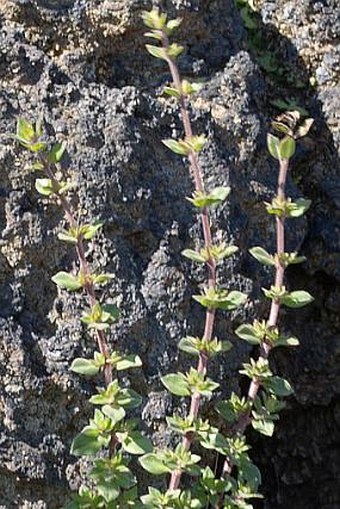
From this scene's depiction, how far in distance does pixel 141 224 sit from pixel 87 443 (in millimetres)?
526

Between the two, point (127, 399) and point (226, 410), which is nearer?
point (127, 399)

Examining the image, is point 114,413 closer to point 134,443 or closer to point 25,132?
point 134,443

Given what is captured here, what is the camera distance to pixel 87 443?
1933 millimetres

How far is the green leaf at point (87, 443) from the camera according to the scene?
1921mm

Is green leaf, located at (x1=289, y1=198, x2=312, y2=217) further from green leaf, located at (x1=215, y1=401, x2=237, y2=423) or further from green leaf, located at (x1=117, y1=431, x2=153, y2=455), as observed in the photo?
green leaf, located at (x1=117, y1=431, x2=153, y2=455)

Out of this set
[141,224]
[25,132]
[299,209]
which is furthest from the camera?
[141,224]

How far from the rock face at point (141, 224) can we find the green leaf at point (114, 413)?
0.27 metres

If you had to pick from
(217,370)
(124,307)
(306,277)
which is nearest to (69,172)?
(124,307)

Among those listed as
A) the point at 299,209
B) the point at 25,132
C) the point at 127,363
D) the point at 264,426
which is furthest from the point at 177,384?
the point at 25,132

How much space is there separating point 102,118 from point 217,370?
0.59 meters

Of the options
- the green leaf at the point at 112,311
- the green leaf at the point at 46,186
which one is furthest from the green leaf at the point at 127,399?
the green leaf at the point at 46,186

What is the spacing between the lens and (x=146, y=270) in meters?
2.25

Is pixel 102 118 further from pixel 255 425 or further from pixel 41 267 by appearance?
pixel 255 425

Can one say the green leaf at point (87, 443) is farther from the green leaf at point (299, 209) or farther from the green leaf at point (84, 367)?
the green leaf at point (299, 209)
